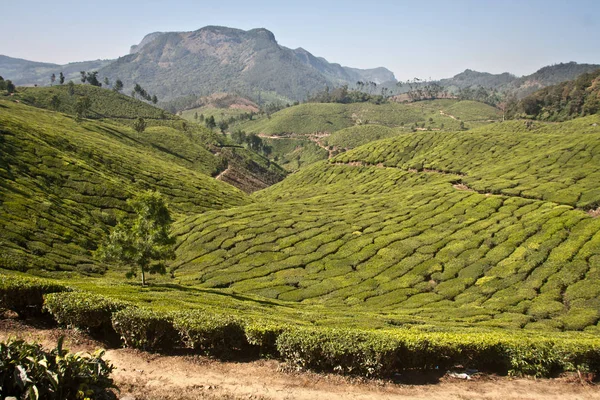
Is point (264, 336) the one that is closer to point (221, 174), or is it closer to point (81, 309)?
point (81, 309)

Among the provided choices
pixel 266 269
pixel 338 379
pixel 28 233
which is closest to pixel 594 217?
pixel 266 269

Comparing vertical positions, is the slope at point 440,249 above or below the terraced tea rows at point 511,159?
below

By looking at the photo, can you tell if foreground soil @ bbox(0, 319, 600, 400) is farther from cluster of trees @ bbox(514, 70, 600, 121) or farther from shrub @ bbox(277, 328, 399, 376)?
cluster of trees @ bbox(514, 70, 600, 121)

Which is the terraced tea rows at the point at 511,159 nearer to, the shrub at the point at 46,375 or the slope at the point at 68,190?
the slope at the point at 68,190

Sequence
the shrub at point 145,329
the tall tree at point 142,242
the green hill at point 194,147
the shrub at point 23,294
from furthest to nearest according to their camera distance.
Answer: the green hill at point 194,147, the tall tree at point 142,242, the shrub at point 23,294, the shrub at point 145,329

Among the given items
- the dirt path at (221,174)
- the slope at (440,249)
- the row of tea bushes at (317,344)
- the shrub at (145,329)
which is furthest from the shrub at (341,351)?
the dirt path at (221,174)

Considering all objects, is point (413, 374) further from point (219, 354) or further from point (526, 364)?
point (219, 354)

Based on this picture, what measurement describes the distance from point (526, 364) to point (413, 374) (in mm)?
5308

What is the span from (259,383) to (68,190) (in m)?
67.9

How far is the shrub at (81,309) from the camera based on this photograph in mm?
17562

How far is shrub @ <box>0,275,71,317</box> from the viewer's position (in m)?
18.4

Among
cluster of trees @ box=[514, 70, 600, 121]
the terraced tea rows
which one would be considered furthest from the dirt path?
cluster of trees @ box=[514, 70, 600, 121]

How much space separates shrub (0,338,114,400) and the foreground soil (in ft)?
6.37

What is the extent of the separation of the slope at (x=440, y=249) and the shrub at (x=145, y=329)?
1987 centimetres
